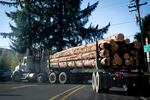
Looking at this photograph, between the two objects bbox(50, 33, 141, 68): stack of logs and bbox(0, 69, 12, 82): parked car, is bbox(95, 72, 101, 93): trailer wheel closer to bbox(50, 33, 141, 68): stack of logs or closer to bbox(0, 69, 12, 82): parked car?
bbox(50, 33, 141, 68): stack of logs

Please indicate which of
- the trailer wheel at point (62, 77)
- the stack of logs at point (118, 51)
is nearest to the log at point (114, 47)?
the stack of logs at point (118, 51)

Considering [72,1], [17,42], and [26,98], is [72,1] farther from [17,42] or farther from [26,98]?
[26,98]

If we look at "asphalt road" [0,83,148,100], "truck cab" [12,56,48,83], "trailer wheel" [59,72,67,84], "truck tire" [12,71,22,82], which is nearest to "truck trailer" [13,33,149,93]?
"asphalt road" [0,83,148,100]

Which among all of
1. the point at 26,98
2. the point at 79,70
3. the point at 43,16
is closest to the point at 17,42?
the point at 43,16

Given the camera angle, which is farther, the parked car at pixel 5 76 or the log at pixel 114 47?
the parked car at pixel 5 76

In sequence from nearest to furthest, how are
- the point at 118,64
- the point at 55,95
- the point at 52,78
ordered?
1. the point at 55,95
2. the point at 118,64
3. the point at 52,78

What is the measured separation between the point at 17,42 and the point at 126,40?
124 feet

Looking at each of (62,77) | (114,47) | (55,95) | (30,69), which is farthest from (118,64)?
(30,69)

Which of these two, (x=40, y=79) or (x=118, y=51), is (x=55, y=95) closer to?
(x=118, y=51)

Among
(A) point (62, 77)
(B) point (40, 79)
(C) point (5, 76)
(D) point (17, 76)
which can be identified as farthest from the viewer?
(C) point (5, 76)

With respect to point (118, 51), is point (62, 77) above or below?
below

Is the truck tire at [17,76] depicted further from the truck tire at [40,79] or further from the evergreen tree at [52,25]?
the evergreen tree at [52,25]

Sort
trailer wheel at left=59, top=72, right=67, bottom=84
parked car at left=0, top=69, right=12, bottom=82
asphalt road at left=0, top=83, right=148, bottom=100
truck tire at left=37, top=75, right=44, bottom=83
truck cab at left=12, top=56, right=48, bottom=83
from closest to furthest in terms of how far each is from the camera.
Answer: asphalt road at left=0, top=83, right=148, bottom=100
trailer wheel at left=59, top=72, right=67, bottom=84
truck tire at left=37, top=75, right=44, bottom=83
truck cab at left=12, top=56, right=48, bottom=83
parked car at left=0, top=69, right=12, bottom=82

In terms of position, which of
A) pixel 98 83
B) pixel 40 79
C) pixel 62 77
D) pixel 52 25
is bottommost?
pixel 98 83
